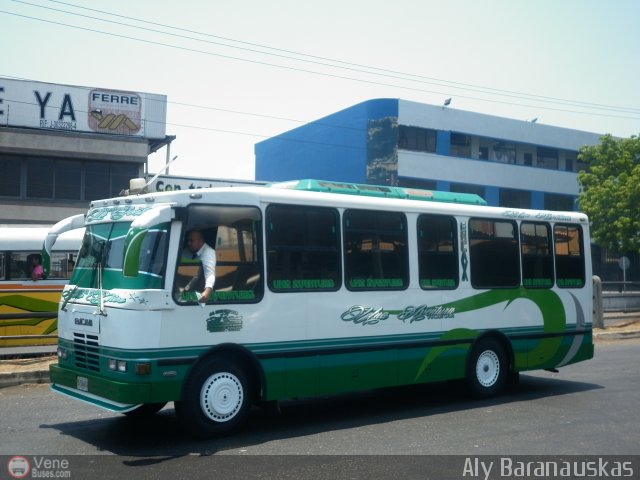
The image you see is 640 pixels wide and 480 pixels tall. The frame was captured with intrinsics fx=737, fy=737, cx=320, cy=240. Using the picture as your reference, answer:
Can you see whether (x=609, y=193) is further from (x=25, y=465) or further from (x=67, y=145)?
(x=25, y=465)

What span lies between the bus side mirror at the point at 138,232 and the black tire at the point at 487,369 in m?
5.30

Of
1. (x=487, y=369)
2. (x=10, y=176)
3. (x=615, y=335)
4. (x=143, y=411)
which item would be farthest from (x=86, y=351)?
(x=10, y=176)

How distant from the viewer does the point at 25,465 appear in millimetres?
7016

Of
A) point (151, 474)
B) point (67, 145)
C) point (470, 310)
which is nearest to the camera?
point (151, 474)

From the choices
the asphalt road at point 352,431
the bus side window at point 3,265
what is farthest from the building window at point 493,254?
the bus side window at point 3,265

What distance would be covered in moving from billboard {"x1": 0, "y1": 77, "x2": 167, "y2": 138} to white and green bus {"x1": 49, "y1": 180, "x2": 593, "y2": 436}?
28.4 m

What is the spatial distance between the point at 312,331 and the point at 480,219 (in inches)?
147

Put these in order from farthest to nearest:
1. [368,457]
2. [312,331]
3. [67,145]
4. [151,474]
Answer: [67,145]
[312,331]
[368,457]
[151,474]

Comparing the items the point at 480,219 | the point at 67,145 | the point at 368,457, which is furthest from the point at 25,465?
the point at 67,145

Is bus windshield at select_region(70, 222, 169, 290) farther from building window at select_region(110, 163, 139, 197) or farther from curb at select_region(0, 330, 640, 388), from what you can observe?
building window at select_region(110, 163, 139, 197)

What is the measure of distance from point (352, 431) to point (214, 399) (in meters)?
1.72

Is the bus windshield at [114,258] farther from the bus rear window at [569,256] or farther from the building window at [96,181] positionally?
the building window at [96,181]

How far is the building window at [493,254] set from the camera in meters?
11.2

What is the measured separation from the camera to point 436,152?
4222 cm
